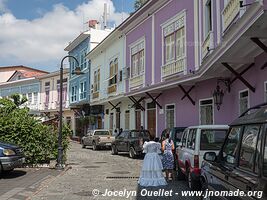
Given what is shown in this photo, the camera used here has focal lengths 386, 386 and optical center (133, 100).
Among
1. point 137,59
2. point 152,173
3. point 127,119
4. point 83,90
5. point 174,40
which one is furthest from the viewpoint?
point 83,90

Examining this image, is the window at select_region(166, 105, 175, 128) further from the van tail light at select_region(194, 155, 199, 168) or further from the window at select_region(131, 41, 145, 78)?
the van tail light at select_region(194, 155, 199, 168)

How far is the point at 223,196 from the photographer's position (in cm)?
468

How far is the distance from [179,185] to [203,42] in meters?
7.62

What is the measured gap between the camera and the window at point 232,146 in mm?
4703

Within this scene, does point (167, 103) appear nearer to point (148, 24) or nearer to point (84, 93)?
point (148, 24)

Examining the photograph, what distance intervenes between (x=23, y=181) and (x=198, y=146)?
560 centimetres

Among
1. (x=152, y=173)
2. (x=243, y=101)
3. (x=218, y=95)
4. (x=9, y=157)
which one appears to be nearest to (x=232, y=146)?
(x=152, y=173)

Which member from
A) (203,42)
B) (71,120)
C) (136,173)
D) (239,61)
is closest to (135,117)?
(203,42)

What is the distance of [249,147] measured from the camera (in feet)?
13.7

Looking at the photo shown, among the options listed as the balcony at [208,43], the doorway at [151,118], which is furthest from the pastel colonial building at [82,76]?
the balcony at [208,43]

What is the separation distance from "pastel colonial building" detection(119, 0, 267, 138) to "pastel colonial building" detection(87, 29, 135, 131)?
1.30m

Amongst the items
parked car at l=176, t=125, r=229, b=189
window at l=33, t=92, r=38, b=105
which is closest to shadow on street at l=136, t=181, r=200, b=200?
parked car at l=176, t=125, r=229, b=189

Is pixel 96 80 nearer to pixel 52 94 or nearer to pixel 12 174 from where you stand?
pixel 52 94

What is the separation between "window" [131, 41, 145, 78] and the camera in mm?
24188
